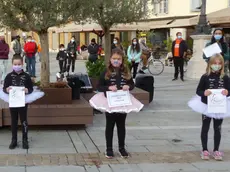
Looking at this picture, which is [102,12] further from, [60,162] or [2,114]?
[60,162]

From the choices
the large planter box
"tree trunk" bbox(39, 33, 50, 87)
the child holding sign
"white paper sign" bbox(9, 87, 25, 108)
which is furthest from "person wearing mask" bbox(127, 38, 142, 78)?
"white paper sign" bbox(9, 87, 25, 108)

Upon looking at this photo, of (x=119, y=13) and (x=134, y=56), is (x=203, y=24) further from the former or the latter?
(x=119, y=13)

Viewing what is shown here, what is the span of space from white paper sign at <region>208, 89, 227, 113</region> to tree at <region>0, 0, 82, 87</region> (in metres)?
3.50

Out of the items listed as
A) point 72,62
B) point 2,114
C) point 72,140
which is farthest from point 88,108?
point 72,62

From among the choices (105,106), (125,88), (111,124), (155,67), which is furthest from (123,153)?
(155,67)

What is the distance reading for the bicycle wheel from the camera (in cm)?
1922

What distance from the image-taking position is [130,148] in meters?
6.52

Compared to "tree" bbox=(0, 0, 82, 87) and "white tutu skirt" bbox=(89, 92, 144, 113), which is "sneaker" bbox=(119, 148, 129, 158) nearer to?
"white tutu skirt" bbox=(89, 92, 144, 113)

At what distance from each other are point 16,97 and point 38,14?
2.29 meters

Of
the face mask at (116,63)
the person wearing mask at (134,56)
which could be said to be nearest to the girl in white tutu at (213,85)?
the face mask at (116,63)

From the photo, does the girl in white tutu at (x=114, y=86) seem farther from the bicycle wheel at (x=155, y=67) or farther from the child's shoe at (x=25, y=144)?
the bicycle wheel at (x=155, y=67)

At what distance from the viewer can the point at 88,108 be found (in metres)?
7.44

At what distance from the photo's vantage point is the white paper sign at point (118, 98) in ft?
18.8

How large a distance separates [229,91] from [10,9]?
4.33 meters
